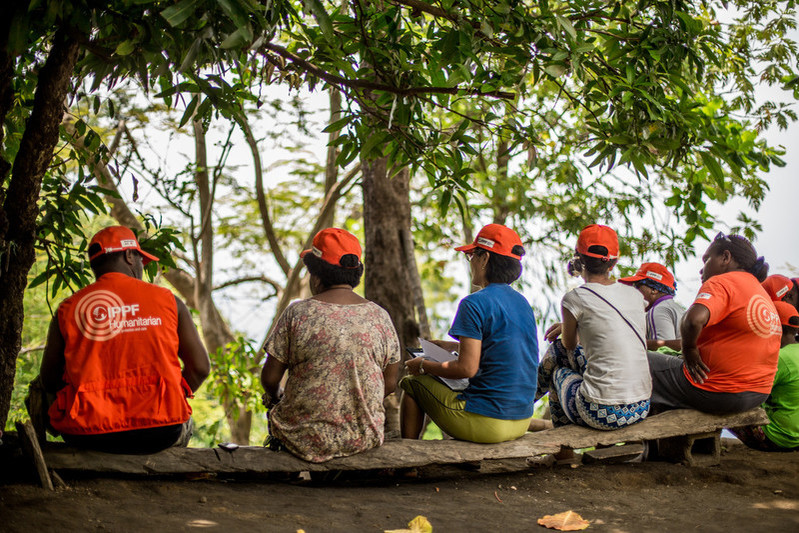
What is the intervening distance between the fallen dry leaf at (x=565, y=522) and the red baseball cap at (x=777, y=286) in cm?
271

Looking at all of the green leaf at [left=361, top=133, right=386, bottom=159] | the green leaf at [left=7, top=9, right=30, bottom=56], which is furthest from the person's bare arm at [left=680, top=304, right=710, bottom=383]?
the green leaf at [left=7, top=9, right=30, bottom=56]

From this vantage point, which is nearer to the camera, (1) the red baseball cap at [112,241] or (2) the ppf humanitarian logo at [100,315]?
(2) the ppf humanitarian logo at [100,315]

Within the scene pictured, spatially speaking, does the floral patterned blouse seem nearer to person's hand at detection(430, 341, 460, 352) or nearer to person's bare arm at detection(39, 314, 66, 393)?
person's hand at detection(430, 341, 460, 352)

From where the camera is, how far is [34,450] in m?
3.26

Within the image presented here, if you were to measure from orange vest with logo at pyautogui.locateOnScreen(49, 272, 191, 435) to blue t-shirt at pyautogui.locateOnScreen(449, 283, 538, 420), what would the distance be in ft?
5.15

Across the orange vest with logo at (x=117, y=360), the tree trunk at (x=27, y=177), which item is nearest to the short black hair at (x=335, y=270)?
the orange vest with logo at (x=117, y=360)

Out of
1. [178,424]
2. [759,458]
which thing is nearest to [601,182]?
[759,458]

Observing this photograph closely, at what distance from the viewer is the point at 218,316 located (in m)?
10.2

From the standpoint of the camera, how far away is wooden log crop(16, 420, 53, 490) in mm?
3238

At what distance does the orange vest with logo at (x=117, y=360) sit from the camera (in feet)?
11.0

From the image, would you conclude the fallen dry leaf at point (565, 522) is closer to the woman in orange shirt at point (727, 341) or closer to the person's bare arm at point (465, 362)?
the person's bare arm at point (465, 362)

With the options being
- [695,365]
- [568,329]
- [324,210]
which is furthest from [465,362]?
[324,210]

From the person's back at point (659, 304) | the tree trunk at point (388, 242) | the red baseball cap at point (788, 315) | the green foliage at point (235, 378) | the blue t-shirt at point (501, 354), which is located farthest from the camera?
the green foliage at point (235, 378)

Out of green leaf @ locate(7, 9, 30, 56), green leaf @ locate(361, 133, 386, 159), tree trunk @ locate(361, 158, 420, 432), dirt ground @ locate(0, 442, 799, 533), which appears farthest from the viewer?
tree trunk @ locate(361, 158, 420, 432)
